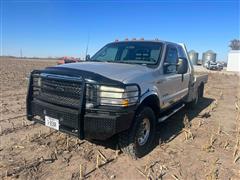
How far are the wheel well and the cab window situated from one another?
77 cm

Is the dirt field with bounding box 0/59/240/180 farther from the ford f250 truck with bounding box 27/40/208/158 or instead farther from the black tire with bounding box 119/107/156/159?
the ford f250 truck with bounding box 27/40/208/158

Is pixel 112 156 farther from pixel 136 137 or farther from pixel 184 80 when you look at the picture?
pixel 184 80

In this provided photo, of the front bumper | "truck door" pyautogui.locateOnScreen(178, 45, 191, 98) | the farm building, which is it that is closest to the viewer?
the front bumper

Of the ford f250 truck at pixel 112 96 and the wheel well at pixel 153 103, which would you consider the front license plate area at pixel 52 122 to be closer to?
the ford f250 truck at pixel 112 96

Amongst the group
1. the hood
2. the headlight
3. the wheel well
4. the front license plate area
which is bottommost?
the front license plate area

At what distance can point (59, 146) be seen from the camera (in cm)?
461

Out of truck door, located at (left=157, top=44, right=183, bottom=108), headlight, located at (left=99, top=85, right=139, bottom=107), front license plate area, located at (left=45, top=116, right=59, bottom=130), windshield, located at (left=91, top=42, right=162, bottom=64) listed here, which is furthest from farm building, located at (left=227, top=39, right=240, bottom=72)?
front license plate area, located at (left=45, top=116, right=59, bottom=130)

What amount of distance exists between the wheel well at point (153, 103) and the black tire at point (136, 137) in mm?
105

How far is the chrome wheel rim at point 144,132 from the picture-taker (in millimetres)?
4373

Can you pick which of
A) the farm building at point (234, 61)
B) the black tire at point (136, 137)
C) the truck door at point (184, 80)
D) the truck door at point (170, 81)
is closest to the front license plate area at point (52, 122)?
the black tire at point (136, 137)

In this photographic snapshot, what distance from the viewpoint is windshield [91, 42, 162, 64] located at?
5160 mm

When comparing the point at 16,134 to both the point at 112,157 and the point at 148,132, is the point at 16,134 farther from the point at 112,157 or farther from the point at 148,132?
the point at 148,132

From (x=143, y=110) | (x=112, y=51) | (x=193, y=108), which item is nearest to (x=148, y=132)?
(x=143, y=110)

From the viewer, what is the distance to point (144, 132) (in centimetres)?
455
